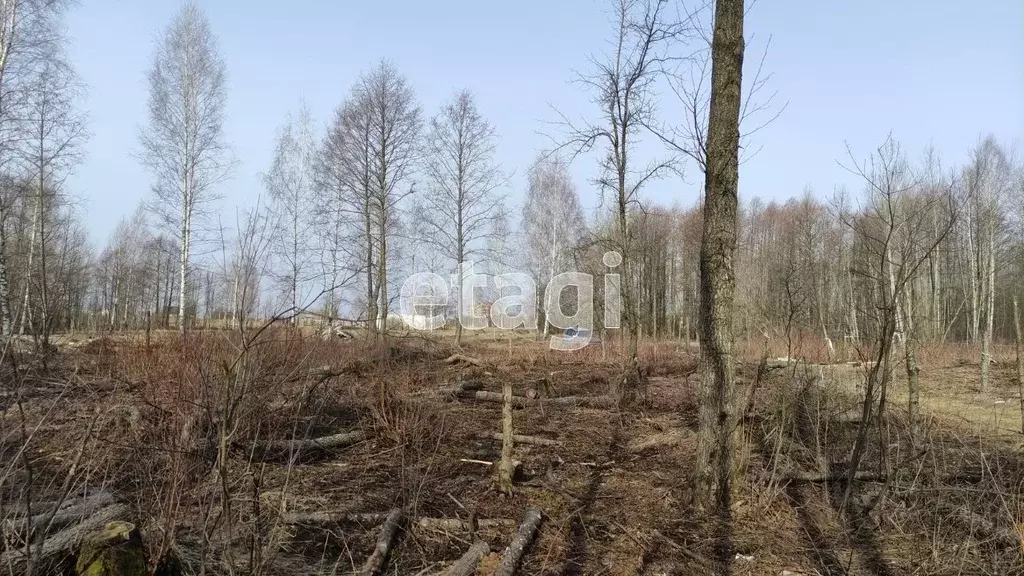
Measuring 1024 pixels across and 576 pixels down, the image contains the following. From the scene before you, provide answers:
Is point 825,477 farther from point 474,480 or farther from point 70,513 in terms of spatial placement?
point 70,513

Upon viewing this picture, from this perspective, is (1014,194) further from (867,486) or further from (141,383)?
(141,383)

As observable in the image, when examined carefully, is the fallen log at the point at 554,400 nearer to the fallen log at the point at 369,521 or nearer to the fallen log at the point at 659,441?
the fallen log at the point at 659,441

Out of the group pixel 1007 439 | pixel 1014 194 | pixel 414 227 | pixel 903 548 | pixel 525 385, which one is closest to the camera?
pixel 903 548

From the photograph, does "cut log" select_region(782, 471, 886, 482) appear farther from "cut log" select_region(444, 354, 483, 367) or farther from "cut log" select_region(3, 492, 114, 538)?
"cut log" select_region(444, 354, 483, 367)

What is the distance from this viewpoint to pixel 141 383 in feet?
16.7

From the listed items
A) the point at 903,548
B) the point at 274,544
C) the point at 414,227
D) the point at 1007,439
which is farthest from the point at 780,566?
the point at 414,227

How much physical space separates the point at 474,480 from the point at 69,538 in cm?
294

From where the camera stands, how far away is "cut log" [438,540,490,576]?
299 cm

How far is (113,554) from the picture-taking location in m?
2.38

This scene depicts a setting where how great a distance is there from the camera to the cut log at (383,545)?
299cm

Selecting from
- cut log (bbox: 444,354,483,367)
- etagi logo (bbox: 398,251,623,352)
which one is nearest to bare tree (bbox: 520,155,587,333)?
etagi logo (bbox: 398,251,623,352)

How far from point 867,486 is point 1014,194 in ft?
96.6

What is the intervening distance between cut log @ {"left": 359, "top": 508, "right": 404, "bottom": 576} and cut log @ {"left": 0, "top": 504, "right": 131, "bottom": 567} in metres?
1.28

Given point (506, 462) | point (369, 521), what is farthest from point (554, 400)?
point (369, 521)
